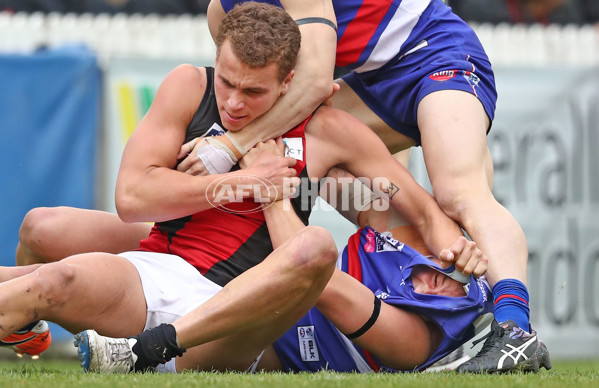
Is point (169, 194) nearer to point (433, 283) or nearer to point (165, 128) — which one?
point (165, 128)

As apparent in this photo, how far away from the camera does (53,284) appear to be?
3.10m

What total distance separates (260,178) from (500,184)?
3.69 m

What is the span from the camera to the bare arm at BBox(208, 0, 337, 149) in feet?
12.4

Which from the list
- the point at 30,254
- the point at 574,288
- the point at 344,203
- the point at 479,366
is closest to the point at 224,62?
the point at 344,203

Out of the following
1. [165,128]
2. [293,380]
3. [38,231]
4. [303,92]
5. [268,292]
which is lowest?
[293,380]

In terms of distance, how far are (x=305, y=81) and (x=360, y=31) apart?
29.7 inches

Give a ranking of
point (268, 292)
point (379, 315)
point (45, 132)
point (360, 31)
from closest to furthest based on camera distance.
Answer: point (268, 292)
point (379, 315)
point (360, 31)
point (45, 132)

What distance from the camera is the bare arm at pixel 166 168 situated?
11.7 ft

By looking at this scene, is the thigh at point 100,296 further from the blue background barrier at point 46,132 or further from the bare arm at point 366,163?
the blue background barrier at point 46,132

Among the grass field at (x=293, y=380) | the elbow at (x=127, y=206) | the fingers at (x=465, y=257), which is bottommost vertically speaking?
the grass field at (x=293, y=380)

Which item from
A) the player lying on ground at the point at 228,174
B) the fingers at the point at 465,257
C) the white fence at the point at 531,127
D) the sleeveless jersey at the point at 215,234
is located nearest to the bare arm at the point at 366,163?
the player lying on ground at the point at 228,174

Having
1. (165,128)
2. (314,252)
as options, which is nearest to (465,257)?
(314,252)

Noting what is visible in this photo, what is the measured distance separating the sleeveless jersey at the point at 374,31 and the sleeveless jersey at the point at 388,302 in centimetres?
108

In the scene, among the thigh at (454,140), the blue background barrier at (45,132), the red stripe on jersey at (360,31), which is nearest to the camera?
the thigh at (454,140)
